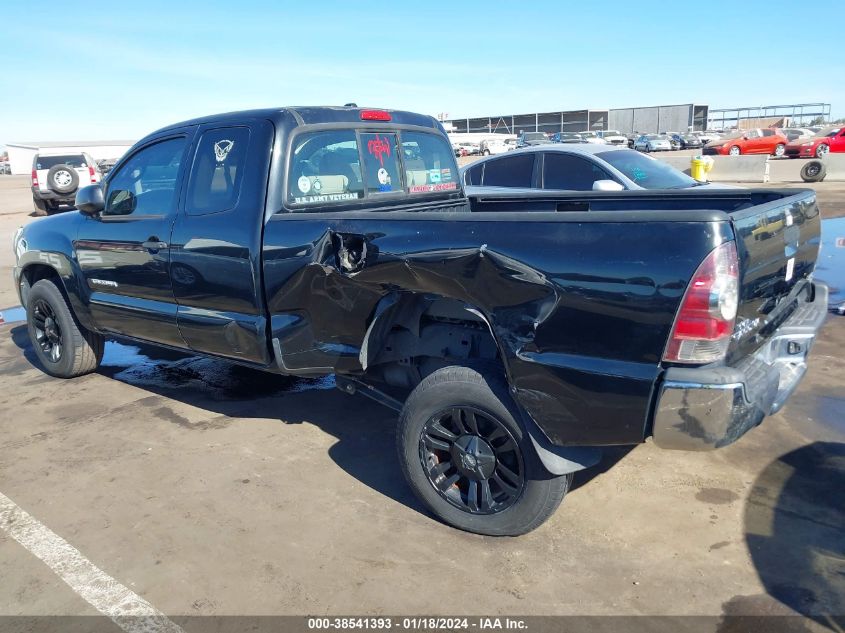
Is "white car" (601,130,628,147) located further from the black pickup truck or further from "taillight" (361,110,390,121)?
the black pickup truck

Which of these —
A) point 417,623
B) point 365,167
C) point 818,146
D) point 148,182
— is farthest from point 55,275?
point 818,146

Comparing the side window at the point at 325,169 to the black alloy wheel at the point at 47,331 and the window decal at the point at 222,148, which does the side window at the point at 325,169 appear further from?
the black alloy wheel at the point at 47,331

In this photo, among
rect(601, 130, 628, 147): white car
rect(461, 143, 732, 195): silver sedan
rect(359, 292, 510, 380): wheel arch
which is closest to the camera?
rect(359, 292, 510, 380): wheel arch

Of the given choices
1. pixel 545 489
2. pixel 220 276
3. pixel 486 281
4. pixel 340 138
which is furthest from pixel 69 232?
pixel 545 489

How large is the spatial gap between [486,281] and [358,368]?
3.42 feet

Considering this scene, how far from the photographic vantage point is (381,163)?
14.9 feet

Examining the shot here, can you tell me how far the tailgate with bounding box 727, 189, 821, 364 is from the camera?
107 inches

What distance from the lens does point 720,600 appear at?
279cm

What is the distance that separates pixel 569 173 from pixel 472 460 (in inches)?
226

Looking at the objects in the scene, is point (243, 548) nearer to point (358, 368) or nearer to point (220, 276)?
point (358, 368)

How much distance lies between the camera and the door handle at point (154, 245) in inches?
175

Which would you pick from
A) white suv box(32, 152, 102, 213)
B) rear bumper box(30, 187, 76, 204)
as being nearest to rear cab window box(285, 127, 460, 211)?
white suv box(32, 152, 102, 213)

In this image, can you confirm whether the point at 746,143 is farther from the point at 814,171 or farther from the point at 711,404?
Result: the point at 711,404

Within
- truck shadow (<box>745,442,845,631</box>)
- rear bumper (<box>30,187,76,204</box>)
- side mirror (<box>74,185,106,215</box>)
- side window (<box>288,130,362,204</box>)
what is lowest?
truck shadow (<box>745,442,845,631</box>)
